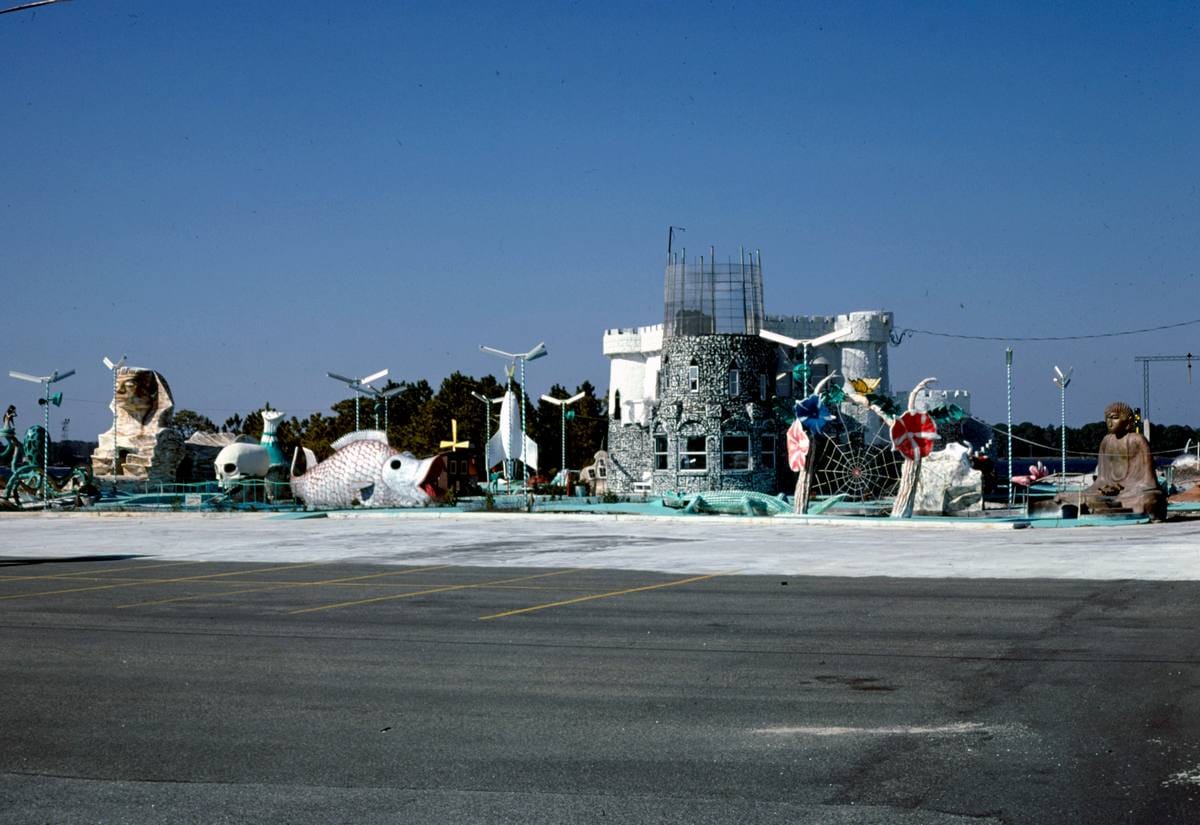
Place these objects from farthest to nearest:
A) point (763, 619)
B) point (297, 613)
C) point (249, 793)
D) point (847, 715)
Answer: point (297, 613)
point (763, 619)
point (847, 715)
point (249, 793)

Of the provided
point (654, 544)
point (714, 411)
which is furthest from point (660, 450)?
point (654, 544)

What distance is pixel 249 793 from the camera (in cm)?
735

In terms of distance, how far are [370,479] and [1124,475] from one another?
2313 cm

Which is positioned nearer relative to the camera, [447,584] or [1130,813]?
[1130,813]

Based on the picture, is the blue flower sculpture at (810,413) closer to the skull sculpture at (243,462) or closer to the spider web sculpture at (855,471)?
the spider web sculpture at (855,471)

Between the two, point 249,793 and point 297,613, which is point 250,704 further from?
point 297,613

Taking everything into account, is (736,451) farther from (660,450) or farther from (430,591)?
(430,591)

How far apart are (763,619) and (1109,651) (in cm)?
383

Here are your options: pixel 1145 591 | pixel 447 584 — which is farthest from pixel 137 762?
pixel 1145 591

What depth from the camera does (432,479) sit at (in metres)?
43.0

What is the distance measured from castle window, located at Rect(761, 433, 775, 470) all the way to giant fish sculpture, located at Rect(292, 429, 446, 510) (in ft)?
48.1

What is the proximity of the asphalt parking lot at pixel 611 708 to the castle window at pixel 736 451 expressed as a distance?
116 ft

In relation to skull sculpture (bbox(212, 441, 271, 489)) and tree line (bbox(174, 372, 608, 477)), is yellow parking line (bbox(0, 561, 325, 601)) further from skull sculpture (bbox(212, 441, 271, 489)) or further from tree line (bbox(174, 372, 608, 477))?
tree line (bbox(174, 372, 608, 477))

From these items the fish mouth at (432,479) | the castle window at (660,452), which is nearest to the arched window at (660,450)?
the castle window at (660,452)
